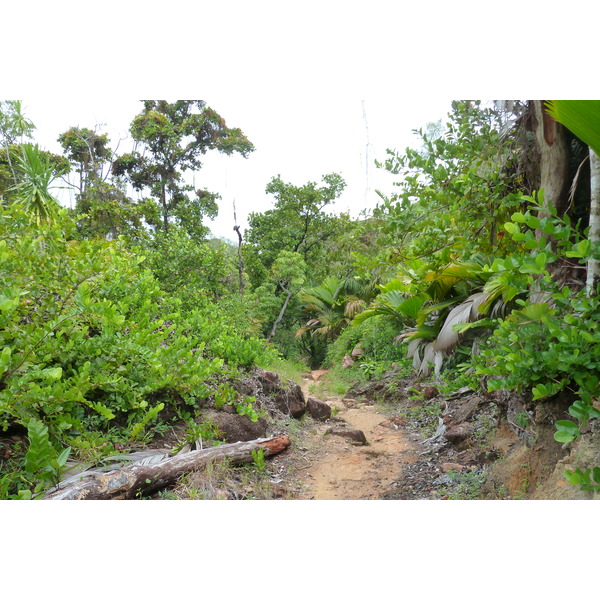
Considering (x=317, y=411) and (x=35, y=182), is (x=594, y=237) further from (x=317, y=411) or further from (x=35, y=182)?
(x=35, y=182)

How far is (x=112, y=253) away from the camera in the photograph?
3.47 meters

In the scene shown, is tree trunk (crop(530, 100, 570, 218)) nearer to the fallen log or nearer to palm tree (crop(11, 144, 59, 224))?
the fallen log

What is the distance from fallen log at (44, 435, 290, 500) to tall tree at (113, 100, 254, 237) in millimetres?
2283

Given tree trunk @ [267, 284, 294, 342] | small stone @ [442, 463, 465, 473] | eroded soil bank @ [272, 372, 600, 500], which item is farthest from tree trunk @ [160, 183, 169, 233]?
small stone @ [442, 463, 465, 473]

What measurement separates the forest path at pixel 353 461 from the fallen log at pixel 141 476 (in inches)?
15.8

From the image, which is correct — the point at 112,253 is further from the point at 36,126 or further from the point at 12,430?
the point at 12,430

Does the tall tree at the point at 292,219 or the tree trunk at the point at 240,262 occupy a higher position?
the tall tree at the point at 292,219

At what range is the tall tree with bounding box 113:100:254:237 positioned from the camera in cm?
337

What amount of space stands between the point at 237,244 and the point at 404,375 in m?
2.30

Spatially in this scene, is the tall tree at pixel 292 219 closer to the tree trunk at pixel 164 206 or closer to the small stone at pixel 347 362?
the tree trunk at pixel 164 206

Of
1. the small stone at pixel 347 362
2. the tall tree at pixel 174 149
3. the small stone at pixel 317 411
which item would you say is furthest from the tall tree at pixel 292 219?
the small stone at pixel 347 362

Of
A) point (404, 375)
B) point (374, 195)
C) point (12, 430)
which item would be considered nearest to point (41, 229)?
point (12, 430)

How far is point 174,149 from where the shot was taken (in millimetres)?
3738

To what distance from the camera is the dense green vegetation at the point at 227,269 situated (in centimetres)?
163
